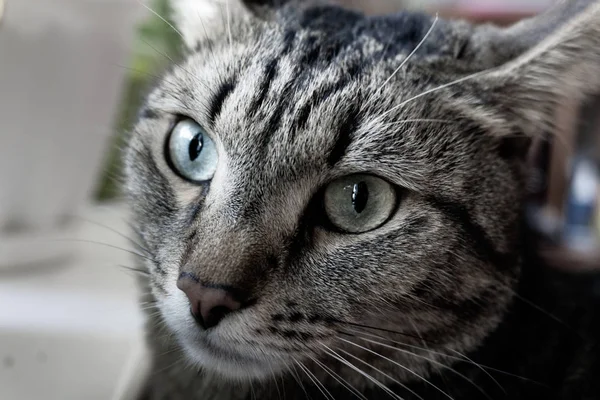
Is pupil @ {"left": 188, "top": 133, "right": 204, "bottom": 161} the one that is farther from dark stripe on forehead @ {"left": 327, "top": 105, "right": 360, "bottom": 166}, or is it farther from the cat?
dark stripe on forehead @ {"left": 327, "top": 105, "right": 360, "bottom": 166}

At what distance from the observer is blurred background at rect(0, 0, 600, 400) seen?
3.03ft

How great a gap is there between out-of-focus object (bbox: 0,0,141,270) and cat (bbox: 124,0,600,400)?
32 cm

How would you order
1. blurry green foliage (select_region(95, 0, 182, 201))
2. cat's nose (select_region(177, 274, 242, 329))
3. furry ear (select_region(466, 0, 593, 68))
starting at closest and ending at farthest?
cat's nose (select_region(177, 274, 242, 329))
furry ear (select_region(466, 0, 593, 68))
blurry green foliage (select_region(95, 0, 182, 201))

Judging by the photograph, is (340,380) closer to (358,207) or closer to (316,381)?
(316,381)

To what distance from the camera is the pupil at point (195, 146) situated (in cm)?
78

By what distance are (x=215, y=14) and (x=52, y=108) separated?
388 millimetres

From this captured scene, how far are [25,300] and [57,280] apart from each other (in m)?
0.12

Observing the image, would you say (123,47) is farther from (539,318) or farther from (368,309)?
(539,318)

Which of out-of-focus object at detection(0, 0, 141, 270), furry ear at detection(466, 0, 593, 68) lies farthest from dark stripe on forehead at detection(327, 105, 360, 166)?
out-of-focus object at detection(0, 0, 141, 270)

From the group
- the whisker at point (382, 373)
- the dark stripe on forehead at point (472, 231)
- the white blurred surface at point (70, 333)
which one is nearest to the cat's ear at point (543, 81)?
the dark stripe on forehead at point (472, 231)

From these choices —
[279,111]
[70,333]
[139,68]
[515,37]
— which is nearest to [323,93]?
[279,111]

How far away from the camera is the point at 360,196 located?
0.71 m

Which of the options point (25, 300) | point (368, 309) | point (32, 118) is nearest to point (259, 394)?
point (368, 309)

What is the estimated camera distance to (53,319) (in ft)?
3.28
